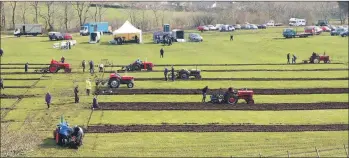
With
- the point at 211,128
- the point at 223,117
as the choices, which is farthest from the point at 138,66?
the point at 211,128

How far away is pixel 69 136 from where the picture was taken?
26.3 m

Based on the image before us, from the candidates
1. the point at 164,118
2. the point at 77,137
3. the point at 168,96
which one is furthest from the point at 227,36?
the point at 77,137

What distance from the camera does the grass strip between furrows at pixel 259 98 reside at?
126 ft

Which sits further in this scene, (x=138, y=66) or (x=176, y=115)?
(x=138, y=66)

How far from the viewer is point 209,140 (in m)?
27.7

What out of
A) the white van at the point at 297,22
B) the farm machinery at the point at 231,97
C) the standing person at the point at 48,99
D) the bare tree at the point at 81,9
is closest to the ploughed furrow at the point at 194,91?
the farm machinery at the point at 231,97

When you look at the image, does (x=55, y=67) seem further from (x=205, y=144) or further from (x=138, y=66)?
(x=205, y=144)

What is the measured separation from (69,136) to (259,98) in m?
17.8

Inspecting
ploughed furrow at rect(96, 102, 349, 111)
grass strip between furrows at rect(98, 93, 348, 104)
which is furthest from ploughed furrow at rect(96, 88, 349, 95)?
ploughed furrow at rect(96, 102, 349, 111)

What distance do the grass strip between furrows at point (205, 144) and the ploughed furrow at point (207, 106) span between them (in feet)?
22.3

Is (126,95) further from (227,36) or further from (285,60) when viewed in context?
(227,36)

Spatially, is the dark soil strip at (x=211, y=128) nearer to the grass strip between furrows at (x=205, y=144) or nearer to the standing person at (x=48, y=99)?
the grass strip between furrows at (x=205, y=144)

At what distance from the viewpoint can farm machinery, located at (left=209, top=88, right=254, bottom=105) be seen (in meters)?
37.1

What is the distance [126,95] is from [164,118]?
8.16m
